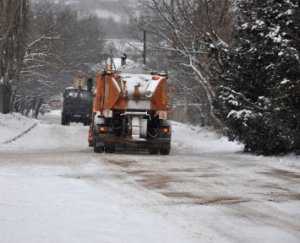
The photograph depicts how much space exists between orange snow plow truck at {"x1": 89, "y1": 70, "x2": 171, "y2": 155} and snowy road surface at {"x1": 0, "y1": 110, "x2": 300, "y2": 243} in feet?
8.11

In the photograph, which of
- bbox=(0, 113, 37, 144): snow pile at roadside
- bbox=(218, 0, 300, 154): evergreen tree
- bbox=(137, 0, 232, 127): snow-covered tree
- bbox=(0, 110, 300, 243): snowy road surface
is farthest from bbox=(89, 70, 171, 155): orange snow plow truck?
bbox=(137, 0, 232, 127): snow-covered tree

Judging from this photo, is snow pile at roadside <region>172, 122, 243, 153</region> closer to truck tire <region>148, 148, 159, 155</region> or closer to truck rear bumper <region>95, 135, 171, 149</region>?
truck tire <region>148, 148, 159, 155</region>

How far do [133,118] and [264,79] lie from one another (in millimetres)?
3959

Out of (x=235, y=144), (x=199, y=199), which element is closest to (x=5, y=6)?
(x=235, y=144)

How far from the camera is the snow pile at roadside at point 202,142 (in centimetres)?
2603

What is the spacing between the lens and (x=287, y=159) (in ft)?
66.0

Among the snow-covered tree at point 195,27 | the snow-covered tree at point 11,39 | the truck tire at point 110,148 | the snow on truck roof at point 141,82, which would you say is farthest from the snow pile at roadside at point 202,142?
the snow-covered tree at point 11,39

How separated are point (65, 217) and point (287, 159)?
11.6 m

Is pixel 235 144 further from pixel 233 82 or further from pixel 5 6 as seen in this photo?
pixel 5 6

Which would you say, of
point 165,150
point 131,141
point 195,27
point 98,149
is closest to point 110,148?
point 98,149

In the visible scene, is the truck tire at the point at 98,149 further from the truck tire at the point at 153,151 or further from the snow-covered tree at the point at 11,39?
the snow-covered tree at the point at 11,39

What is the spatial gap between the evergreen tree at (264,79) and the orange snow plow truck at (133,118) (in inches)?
75.5

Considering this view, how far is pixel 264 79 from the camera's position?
21781 millimetres

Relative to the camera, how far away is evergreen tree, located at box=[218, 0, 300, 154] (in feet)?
65.5
